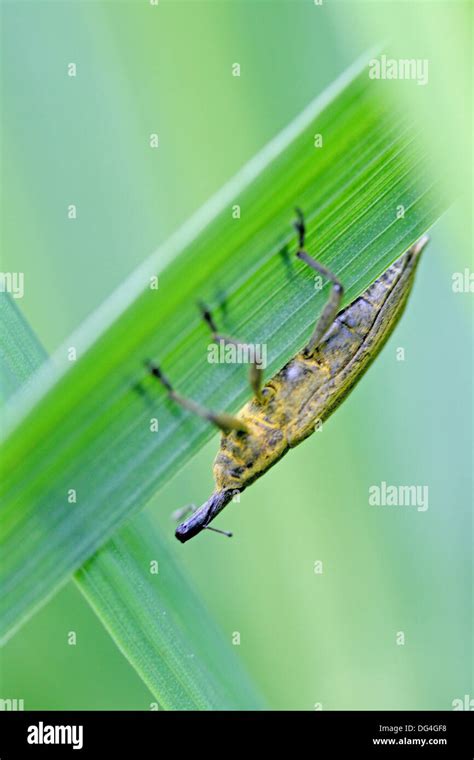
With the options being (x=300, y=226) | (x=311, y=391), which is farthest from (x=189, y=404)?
(x=311, y=391)

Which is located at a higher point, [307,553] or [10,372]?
[10,372]

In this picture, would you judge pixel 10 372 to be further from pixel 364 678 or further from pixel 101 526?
pixel 364 678

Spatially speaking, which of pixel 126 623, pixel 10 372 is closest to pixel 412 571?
pixel 126 623

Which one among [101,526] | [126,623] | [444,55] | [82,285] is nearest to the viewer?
[101,526]

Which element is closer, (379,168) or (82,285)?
(379,168)
